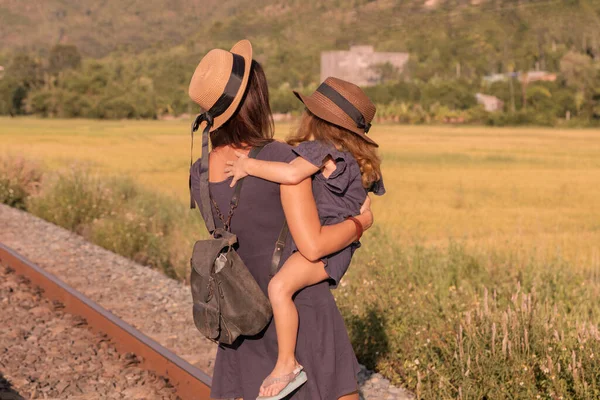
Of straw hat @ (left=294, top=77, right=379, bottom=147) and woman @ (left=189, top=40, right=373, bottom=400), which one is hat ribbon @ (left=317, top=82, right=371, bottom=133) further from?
woman @ (left=189, top=40, right=373, bottom=400)

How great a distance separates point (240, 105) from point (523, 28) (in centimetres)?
19931

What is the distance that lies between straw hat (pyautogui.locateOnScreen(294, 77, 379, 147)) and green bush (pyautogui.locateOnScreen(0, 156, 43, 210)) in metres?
13.7

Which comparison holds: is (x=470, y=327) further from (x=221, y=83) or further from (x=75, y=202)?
(x=75, y=202)

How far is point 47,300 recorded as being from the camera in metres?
7.57

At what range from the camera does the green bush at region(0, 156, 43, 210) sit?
15914mm

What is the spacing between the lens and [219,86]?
107 inches

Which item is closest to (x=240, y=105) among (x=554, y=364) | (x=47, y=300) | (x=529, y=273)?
(x=554, y=364)

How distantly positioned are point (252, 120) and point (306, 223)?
14.9 inches

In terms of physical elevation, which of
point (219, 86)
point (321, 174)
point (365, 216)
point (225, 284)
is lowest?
point (225, 284)

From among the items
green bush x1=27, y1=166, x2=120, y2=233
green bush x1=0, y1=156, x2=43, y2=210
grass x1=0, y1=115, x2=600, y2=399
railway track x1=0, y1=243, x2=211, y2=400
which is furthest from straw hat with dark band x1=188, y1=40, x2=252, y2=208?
green bush x1=0, y1=156, x2=43, y2=210

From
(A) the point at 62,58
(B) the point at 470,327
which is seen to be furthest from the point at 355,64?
(B) the point at 470,327

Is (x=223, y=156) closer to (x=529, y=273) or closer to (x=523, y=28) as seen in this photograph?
(x=529, y=273)

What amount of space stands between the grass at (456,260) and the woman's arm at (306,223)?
1.97m

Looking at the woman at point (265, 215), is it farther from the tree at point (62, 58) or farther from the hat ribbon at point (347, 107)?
the tree at point (62, 58)
